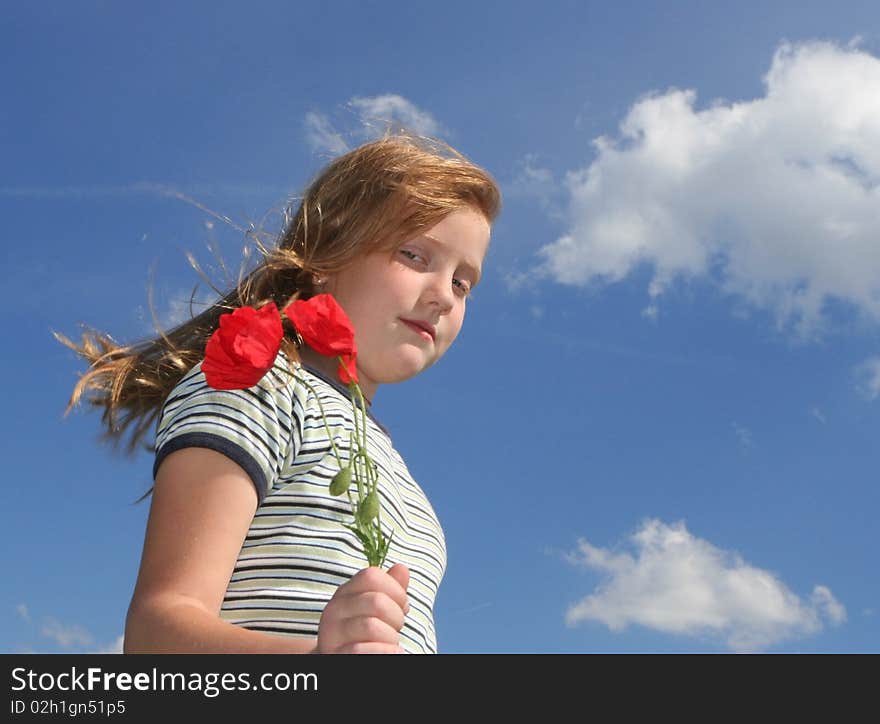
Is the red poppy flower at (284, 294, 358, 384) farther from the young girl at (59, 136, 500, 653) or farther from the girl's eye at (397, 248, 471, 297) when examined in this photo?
the girl's eye at (397, 248, 471, 297)

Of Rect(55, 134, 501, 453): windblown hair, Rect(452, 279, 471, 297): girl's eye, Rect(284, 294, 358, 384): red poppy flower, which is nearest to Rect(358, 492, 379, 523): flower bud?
Rect(284, 294, 358, 384): red poppy flower

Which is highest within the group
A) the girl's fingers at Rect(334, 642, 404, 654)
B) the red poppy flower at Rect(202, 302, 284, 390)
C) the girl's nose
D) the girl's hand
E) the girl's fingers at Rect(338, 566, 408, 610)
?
the girl's nose

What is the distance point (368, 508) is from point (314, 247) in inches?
75.2

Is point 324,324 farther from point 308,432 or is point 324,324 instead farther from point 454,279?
point 454,279

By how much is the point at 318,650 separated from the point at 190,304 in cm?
218

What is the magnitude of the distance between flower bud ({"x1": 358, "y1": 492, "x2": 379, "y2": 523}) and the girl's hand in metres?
0.10

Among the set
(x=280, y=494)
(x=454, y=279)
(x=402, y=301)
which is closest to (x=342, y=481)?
(x=280, y=494)

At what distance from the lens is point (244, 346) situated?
2.00 meters

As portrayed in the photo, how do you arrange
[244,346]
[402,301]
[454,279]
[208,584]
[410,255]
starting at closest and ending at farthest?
[244,346] → [208,584] → [402,301] → [410,255] → [454,279]

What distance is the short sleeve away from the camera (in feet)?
8.02

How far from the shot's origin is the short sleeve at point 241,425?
2445 mm
